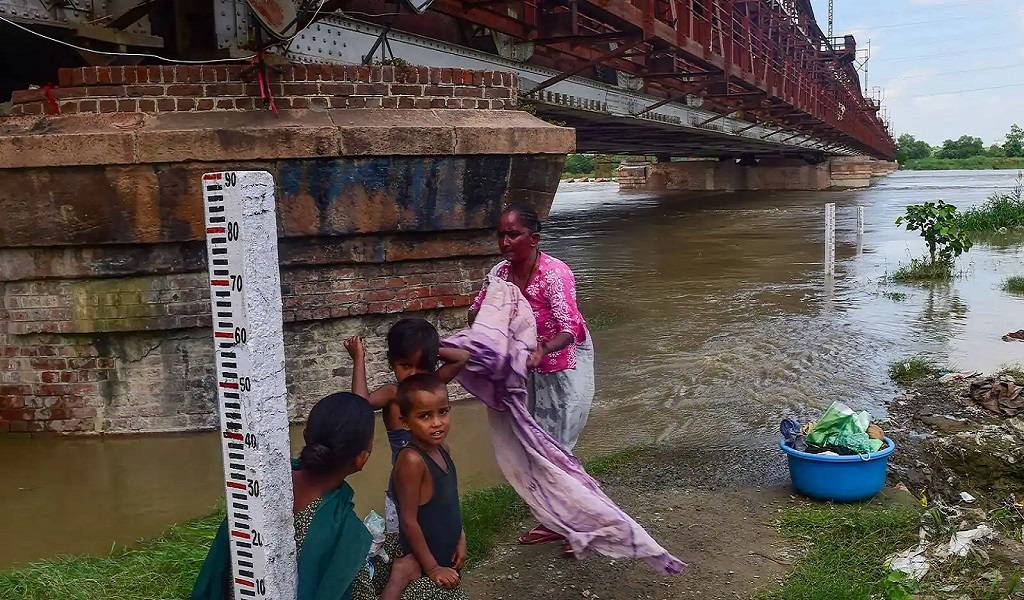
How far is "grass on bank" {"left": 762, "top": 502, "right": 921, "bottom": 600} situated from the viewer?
340 centimetres

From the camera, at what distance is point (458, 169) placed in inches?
225

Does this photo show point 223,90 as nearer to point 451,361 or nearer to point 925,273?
point 451,361

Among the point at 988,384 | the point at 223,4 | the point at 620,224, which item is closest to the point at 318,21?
the point at 223,4

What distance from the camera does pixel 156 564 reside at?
3568 millimetres

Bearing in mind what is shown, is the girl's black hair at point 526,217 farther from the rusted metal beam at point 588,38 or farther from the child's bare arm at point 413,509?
the rusted metal beam at point 588,38

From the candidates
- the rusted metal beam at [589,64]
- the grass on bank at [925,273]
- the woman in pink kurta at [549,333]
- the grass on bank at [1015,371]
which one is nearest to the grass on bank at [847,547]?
the woman in pink kurta at [549,333]

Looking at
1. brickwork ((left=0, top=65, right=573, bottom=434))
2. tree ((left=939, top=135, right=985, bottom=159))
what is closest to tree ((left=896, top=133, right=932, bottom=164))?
tree ((left=939, top=135, right=985, bottom=159))

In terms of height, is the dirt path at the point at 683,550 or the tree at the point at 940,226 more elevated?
the tree at the point at 940,226

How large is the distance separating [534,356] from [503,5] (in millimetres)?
7043

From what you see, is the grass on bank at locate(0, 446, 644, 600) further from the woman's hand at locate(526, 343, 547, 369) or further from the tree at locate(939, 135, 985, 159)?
the tree at locate(939, 135, 985, 159)

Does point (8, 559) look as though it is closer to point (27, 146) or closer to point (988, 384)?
point (27, 146)

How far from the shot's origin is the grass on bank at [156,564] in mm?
3314

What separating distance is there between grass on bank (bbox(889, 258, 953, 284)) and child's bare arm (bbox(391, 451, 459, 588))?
35.5 feet

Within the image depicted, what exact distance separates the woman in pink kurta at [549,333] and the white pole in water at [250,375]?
150cm
